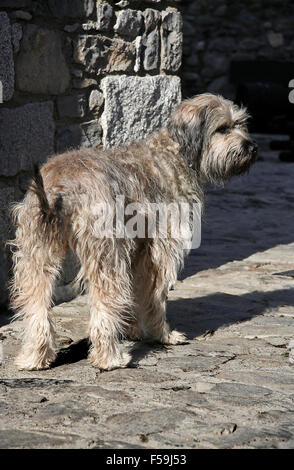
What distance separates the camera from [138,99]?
6266mm

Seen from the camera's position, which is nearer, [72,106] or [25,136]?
[25,136]

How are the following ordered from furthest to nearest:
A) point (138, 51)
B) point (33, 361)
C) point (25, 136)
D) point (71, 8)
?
point (138, 51) < point (71, 8) < point (25, 136) < point (33, 361)

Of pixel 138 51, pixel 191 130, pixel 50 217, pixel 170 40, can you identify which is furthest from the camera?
pixel 170 40

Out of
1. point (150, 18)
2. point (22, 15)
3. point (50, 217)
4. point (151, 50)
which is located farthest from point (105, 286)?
point (150, 18)

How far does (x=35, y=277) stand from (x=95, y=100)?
2050 mm

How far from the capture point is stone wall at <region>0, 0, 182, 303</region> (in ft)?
18.1

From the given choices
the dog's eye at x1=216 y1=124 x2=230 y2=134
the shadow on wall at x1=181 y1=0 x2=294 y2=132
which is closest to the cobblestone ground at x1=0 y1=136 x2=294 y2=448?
the dog's eye at x1=216 y1=124 x2=230 y2=134

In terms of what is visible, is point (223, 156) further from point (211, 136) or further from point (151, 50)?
point (151, 50)

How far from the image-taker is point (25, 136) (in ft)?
18.5

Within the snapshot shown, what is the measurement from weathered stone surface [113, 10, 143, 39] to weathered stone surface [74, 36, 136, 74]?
81 millimetres

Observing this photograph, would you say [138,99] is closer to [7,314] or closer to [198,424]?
[7,314]

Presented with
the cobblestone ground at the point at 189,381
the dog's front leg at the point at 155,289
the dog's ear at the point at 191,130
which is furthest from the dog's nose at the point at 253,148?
the cobblestone ground at the point at 189,381

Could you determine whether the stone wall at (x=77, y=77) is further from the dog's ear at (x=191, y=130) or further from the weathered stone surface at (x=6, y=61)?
the dog's ear at (x=191, y=130)
